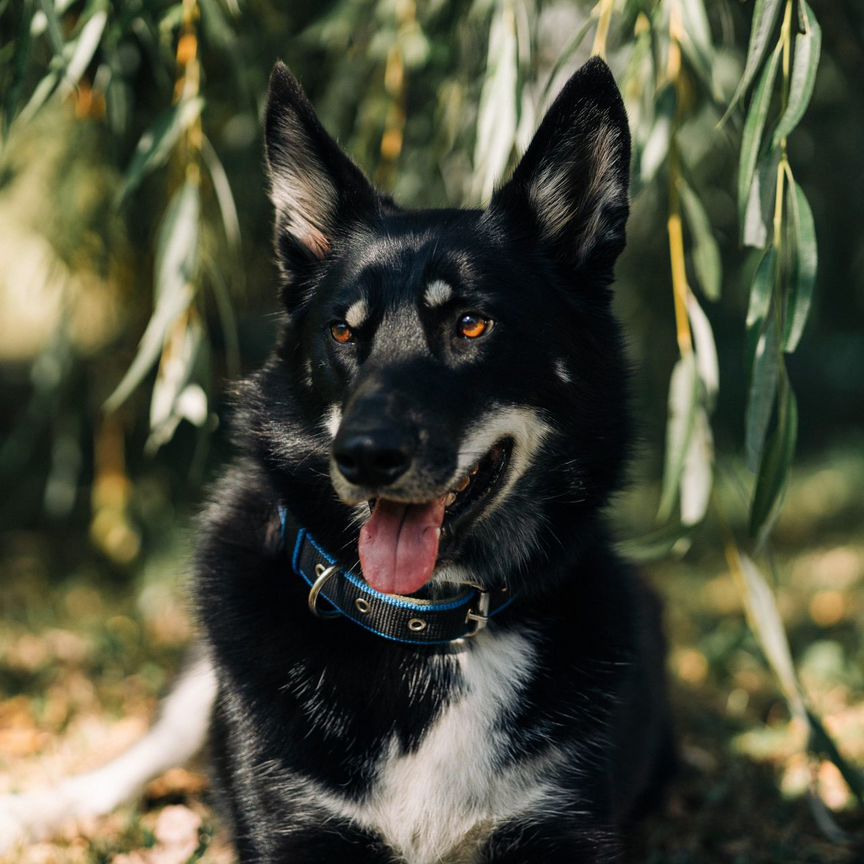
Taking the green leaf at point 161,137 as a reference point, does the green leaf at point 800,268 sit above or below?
below

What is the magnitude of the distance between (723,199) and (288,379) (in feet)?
11.4

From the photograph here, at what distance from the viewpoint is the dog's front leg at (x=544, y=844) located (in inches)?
86.7

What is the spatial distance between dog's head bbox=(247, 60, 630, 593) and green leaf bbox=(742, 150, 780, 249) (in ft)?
1.05

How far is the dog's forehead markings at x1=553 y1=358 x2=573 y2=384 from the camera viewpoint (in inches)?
91.6

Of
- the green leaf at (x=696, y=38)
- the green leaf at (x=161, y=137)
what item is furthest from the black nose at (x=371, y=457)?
the green leaf at (x=696, y=38)

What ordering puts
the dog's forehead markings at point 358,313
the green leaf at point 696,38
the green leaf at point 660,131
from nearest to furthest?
the dog's forehead markings at point 358,313 < the green leaf at point 696,38 < the green leaf at point 660,131

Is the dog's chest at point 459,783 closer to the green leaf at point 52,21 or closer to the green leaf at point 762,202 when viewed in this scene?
the green leaf at point 762,202

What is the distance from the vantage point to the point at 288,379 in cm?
244

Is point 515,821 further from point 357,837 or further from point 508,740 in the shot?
point 357,837

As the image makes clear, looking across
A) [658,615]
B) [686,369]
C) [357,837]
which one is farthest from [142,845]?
[686,369]

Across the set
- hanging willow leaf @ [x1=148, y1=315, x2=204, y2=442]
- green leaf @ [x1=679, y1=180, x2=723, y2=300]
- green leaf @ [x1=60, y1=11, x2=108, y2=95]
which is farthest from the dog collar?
green leaf @ [x1=60, y1=11, x2=108, y2=95]

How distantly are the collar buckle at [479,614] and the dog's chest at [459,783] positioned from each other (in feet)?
0.25

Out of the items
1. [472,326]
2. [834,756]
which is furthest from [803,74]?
[834,756]

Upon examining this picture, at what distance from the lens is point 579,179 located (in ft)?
7.80
